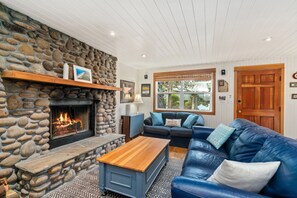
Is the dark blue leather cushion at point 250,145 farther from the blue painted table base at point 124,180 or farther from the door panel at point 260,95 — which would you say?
the door panel at point 260,95

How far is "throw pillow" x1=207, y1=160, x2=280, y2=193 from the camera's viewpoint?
3.40 ft

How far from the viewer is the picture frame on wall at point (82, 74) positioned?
2.60 metres

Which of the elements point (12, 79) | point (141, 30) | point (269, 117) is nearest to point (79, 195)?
point (12, 79)

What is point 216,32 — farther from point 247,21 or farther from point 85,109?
point 85,109

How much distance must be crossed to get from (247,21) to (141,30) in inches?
60.0

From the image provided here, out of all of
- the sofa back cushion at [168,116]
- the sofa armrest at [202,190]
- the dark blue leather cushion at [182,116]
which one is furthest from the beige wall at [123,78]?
the sofa armrest at [202,190]

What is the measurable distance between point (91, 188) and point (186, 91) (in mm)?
3767

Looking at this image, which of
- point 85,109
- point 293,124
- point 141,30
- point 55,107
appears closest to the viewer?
point 141,30

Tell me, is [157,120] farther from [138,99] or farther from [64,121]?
[64,121]

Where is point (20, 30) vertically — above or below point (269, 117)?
above

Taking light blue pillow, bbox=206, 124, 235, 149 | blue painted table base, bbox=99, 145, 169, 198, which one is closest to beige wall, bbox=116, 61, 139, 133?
blue painted table base, bbox=99, 145, 169, 198

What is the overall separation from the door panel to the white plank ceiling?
0.76 meters

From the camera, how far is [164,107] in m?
5.05

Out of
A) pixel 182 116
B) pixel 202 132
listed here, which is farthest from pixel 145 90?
pixel 202 132
